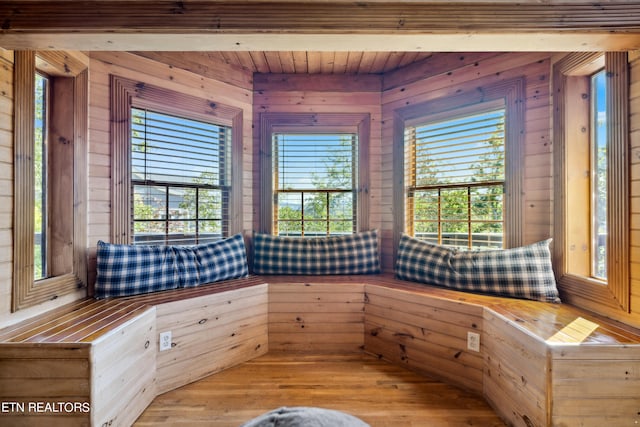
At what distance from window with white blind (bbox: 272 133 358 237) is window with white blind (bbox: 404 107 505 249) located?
573 mm

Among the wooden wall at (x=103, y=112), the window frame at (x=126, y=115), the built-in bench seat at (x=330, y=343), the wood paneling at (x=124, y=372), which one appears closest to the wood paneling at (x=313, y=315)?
the built-in bench seat at (x=330, y=343)

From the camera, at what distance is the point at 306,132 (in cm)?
289

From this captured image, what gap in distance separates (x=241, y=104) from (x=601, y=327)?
3036 millimetres

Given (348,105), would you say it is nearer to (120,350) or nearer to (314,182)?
(314,182)

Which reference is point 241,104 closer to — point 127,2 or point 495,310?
point 127,2

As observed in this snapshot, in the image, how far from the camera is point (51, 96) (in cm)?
197

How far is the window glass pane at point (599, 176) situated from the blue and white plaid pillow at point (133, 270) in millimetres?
2915

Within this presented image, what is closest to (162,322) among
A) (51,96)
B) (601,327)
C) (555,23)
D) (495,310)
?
(51,96)

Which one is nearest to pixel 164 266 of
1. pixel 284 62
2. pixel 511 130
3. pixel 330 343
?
pixel 330 343

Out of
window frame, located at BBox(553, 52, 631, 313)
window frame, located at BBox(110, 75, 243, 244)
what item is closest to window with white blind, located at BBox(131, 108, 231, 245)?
window frame, located at BBox(110, 75, 243, 244)

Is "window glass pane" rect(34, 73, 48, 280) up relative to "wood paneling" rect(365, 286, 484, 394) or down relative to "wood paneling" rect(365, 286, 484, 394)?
up

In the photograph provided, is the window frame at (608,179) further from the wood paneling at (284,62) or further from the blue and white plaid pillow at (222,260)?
the blue and white plaid pillow at (222,260)

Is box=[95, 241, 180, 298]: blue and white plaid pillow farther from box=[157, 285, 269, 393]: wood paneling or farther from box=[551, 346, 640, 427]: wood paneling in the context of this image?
box=[551, 346, 640, 427]: wood paneling

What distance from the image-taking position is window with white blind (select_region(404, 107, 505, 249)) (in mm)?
2338
